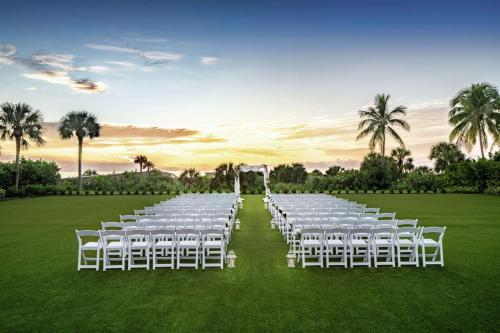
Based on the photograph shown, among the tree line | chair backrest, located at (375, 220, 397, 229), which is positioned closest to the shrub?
the tree line

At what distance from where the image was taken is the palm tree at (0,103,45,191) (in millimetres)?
43219

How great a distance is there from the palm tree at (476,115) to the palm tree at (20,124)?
156 ft

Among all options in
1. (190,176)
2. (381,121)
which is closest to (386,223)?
(381,121)

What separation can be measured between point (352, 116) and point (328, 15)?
108 ft

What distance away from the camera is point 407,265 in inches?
341

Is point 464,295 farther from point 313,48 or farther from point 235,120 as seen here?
point 235,120

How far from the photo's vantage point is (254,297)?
20.9 feet

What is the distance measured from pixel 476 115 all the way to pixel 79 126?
4712cm

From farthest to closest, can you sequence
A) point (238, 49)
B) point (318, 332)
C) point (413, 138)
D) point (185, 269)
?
point (413, 138), point (238, 49), point (185, 269), point (318, 332)

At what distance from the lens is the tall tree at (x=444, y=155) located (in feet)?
218

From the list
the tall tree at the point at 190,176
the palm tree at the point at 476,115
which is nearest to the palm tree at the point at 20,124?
the tall tree at the point at 190,176

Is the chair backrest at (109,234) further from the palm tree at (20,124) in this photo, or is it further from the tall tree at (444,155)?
the tall tree at (444,155)

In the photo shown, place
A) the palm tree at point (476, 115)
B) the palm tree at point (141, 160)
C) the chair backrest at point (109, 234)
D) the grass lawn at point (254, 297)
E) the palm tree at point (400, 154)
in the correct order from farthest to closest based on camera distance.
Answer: the palm tree at point (141, 160), the palm tree at point (400, 154), the palm tree at point (476, 115), the chair backrest at point (109, 234), the grass lawn at point (254, 297)

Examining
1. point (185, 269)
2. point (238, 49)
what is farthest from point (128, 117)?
point (185, 269)
